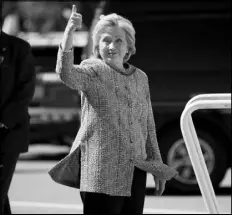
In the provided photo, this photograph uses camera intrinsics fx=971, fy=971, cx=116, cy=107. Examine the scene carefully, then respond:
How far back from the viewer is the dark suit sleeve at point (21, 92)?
18.7ft

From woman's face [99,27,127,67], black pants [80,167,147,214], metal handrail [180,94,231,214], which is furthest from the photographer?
woman's face [99,27,127,67]

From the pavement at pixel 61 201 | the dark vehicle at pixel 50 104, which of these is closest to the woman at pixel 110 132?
the pavement at pixel 61 201

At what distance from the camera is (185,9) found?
1011 centimetres

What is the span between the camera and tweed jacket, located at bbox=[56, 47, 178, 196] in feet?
15.7

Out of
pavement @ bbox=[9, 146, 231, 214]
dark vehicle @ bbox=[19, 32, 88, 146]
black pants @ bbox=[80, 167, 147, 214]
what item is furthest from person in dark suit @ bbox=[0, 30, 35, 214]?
dark vehicle @ bbox=[19, 32, 88, 146]

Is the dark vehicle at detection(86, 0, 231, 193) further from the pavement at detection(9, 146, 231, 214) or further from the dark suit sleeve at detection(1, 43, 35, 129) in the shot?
the dark suit sleeve at detection(1, 43, 35, 129)

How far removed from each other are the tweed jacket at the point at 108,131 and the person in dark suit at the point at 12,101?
0.86m

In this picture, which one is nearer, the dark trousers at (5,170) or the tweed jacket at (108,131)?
the tweed jacket at (108,131)

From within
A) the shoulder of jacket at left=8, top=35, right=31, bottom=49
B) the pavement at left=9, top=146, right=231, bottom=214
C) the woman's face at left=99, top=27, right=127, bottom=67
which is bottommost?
the pavement at left=9, top=146, right=231, bottom=214

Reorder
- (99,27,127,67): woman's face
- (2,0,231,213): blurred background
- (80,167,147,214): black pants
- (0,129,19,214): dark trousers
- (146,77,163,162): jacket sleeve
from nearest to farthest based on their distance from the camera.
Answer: (80,167,147,214): black pants < (99,27,127,67): woman's face < (146,77,163,162): jacket sleeve < (0,129,19,214): dark trousers < (2,0,231,213): blurred background

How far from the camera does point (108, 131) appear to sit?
483 cm

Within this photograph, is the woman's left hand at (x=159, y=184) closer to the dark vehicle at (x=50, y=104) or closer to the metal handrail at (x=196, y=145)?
the metal handrail at (x=196, y=145)

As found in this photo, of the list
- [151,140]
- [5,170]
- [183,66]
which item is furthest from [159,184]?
[183,66]

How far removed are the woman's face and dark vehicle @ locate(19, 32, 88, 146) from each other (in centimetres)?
840
